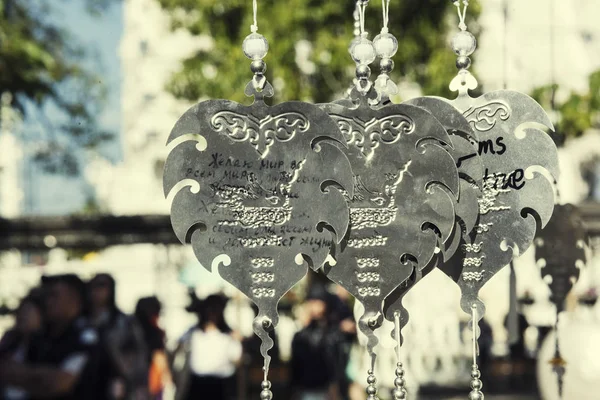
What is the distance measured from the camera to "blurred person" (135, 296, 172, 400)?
5168 mm

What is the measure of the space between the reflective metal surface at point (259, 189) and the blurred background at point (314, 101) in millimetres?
1268

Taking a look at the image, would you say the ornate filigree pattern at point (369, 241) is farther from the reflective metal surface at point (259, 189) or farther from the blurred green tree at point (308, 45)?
the blurred green tree at point (308, 45)

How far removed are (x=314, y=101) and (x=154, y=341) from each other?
3508 millimetres

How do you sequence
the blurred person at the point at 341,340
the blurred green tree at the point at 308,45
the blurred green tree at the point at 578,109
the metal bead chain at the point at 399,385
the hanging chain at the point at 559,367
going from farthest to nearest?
1. the blurred green tree at the point at 308,45
2. the blurred green tree at the point at 578,109
3. the blurred person at the point at 341,340
4. the hanging chain at the point at 559,367
5. the metal bead chain at the point at 399,385

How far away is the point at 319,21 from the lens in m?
7.88

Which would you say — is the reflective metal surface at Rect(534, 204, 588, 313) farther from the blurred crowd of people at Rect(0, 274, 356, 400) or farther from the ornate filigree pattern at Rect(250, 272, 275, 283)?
the blurred crowd of people at Rect(0, 274, 356, 400)

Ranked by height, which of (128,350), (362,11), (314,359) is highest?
(362,11)

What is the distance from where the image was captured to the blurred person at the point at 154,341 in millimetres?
5168

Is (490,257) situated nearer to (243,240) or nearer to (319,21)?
(243,240)

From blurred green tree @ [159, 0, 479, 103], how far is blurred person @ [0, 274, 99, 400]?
4128mm

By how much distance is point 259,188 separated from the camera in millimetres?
1945

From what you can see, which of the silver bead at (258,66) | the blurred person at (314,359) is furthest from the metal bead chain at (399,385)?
the blurred person at (314,359)

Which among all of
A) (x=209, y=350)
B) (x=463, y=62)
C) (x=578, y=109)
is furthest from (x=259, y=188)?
(x=578, y=109)

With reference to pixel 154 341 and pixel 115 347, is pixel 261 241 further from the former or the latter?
pixel 154 341
